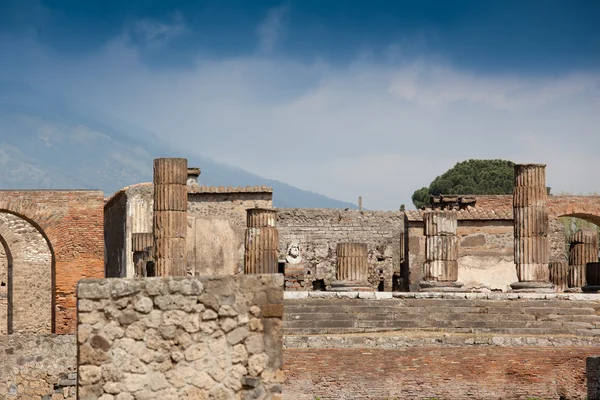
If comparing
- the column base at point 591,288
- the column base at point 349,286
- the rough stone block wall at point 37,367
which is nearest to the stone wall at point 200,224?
the column base at point 349,286

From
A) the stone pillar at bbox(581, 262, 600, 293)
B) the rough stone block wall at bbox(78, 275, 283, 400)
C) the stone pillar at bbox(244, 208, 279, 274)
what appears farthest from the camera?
the stone pillar at bbox(244, 208, 279, 274)

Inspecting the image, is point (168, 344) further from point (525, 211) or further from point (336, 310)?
point (525, 211)

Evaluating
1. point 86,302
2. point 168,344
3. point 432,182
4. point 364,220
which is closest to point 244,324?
point 168,344

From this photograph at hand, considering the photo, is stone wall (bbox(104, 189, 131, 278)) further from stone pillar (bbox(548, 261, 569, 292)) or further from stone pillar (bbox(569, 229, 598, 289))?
stone pillar (bbox(569, 229, 598, 289))

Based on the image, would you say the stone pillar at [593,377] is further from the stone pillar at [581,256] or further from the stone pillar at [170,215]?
the stone pillar at [581,256]

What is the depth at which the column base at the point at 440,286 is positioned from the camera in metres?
18.9

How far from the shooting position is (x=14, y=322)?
84.8 feet

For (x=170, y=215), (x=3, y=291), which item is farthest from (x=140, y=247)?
(x=3, y=291)

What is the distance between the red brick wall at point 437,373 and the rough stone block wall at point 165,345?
24.1 feet

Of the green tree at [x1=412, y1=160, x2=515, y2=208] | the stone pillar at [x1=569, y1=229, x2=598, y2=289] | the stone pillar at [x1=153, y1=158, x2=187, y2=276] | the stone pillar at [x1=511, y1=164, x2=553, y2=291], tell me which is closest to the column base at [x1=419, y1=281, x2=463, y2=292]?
the stone pillar at [x1=511, y1=164, x2=553, y2=291]

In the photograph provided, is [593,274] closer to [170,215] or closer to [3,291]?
[170,215]

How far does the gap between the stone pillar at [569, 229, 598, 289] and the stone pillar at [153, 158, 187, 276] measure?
7872 mm

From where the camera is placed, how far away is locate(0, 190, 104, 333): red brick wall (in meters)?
19.3

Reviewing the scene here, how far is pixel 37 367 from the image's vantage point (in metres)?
13.0
